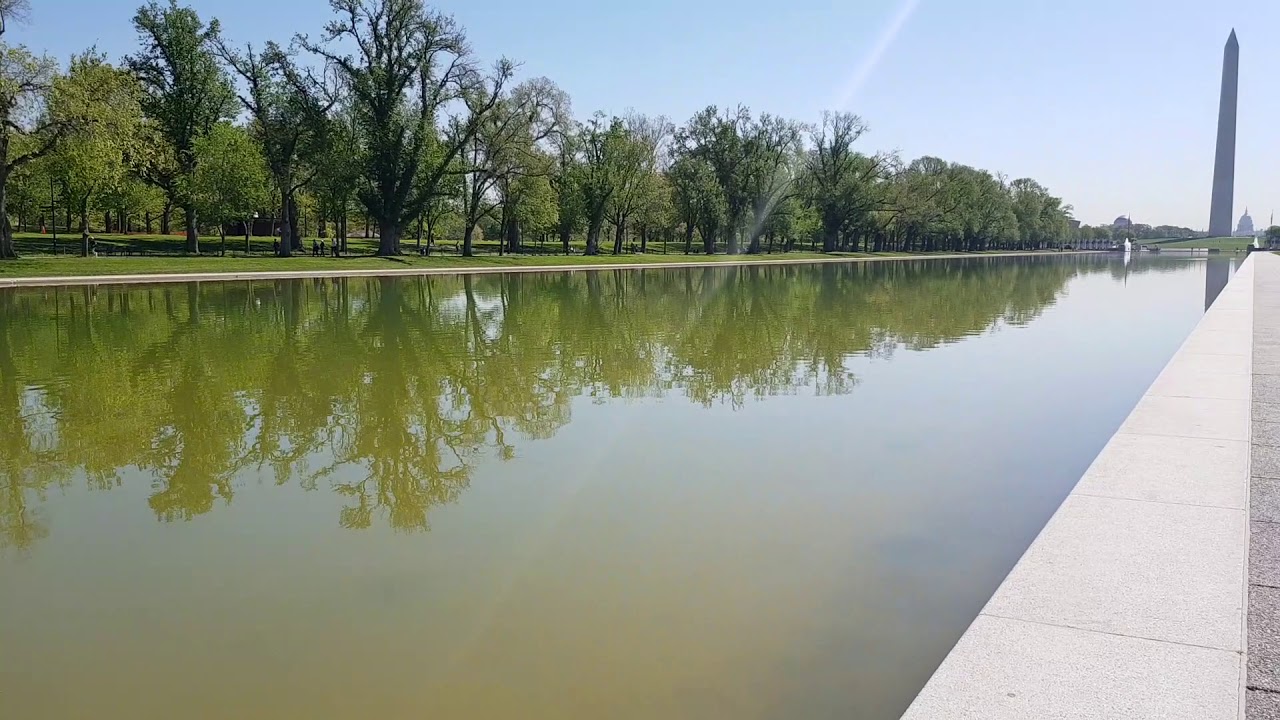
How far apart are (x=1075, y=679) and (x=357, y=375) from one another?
10269 millimetres

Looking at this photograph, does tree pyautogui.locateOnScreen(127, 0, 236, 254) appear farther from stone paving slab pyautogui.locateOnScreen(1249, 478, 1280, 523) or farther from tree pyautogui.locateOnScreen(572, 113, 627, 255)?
stone paving slab pyautogui.locateOnScreen(1249, 478, 1280, 523)

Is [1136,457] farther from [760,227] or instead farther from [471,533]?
[760,227]

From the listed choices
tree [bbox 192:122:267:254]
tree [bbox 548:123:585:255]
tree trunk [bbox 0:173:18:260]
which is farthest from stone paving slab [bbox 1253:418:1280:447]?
tree [bbox 548:123:585:255]

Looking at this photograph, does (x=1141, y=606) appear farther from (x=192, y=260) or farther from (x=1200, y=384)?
(x=192, y=260)

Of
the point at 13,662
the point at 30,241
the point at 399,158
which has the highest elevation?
the point at 399,158

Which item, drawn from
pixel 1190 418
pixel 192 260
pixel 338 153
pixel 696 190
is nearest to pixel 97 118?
pixel 192 260

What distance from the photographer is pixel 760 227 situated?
77.4 m

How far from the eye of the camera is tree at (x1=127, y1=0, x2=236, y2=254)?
46156 millimetres

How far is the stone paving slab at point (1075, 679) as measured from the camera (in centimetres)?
302

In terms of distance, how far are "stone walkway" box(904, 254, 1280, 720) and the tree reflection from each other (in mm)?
3878

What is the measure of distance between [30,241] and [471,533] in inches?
2231

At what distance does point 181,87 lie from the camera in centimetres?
4759

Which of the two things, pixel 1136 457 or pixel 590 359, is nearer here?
pixel 1136 457

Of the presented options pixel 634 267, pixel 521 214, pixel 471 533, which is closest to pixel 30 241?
pixel 521 214
